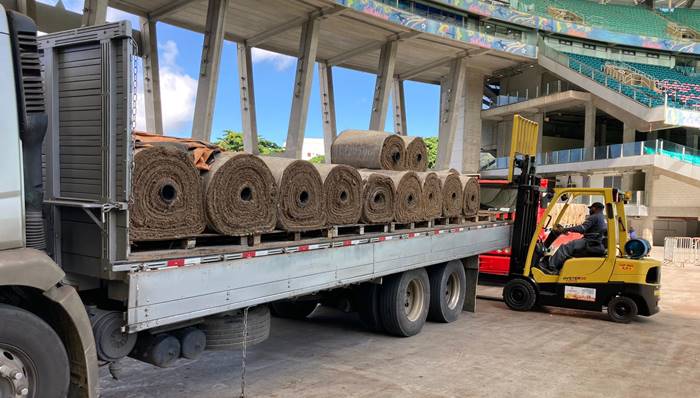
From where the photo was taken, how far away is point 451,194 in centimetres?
784

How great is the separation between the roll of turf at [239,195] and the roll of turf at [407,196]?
7.09ft

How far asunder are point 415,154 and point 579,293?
11.8 ft

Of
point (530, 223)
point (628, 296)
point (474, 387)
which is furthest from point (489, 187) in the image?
point (474, 387)

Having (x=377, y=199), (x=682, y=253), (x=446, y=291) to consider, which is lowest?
(x=682, y=253)

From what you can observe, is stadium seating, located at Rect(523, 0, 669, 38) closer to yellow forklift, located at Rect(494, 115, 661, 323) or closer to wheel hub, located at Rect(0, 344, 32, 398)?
yellow forklift, located at Rect(494, 115, 661, 323)

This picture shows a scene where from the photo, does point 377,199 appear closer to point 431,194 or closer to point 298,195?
point 431,194

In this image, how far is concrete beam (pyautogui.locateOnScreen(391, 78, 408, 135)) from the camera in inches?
1547

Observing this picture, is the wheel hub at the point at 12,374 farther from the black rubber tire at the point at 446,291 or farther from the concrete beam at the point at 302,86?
the concrete beam at the point at 302,86

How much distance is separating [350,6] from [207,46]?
700 cm

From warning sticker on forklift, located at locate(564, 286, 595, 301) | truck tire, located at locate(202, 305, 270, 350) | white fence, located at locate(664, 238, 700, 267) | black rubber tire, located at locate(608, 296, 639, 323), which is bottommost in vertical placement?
white fence, located at locate(664, 238, 700, 267)

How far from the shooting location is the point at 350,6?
84.7 feet

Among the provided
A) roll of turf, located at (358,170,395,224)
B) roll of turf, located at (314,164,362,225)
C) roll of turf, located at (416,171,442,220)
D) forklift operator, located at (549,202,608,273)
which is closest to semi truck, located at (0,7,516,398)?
roll of turf, located at (314,164,362,225)

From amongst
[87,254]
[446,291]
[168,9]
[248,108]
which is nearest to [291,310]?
[446,291]

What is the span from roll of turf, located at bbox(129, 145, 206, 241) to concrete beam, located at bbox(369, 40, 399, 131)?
27.3 meters
